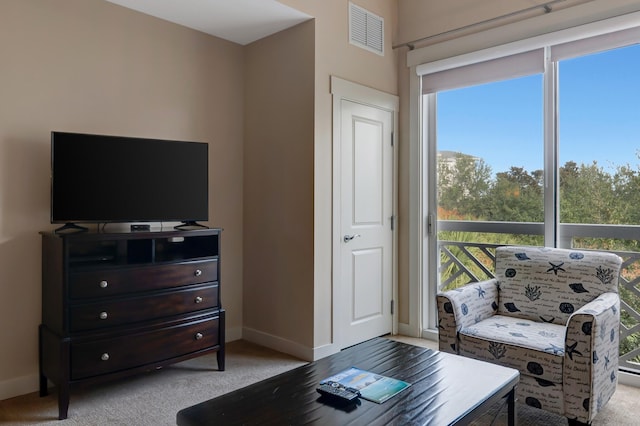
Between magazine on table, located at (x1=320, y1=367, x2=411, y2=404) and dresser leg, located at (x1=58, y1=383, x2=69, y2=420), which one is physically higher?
magazine on table, located at (x1=320, y1=367, x2=411, y2=404)

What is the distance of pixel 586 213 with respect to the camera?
9.59 feet

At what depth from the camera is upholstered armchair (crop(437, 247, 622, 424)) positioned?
202cm

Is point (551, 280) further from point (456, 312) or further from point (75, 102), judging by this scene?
point (75, 102)

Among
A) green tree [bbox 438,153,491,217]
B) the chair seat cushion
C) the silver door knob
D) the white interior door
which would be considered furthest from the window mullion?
the silver door knob

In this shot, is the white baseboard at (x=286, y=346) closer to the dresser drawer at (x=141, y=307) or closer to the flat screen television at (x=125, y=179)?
the dresser drawer at (x=141, y=307)

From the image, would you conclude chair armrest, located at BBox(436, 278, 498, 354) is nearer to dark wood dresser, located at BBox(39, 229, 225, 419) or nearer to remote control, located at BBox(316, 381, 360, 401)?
remote control, located at BBox(316, 381, 360, 401)

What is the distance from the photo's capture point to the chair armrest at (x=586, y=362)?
199 cm

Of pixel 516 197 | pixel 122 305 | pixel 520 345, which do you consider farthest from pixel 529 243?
pixel 122 305

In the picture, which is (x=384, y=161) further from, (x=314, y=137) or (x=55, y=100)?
(x=55, y=100)

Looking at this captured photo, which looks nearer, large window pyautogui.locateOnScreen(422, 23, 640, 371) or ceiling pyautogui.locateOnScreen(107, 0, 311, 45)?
large window pyautogui.locateOnScreen(422, 23, 640, 371)

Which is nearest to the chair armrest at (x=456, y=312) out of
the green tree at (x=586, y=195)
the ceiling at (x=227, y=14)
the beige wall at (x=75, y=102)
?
the green tree at (x=586, y=195)

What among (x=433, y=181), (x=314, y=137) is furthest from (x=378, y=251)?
(x=314, y=137)

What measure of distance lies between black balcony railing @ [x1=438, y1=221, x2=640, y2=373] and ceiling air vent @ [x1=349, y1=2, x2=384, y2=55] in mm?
1570

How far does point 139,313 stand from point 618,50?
340cm
